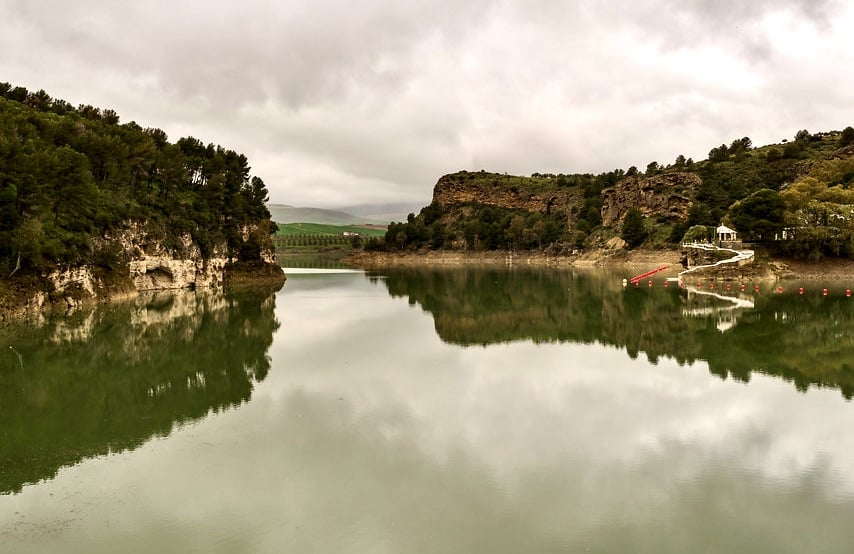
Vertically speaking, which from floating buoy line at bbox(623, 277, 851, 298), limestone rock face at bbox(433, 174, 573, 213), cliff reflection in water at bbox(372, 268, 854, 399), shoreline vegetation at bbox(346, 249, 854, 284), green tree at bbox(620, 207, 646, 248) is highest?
limestone rock face at bbox(433, 174, 573, 213)

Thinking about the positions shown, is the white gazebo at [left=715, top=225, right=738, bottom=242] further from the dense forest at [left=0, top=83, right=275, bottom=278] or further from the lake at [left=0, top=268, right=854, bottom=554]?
the dense forest at [left=0, top=83, right=275, bottom=278]

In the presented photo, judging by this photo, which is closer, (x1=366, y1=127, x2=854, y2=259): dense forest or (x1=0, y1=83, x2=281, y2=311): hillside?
(x1=0, y1=83, x2=281, y2=311): hillside

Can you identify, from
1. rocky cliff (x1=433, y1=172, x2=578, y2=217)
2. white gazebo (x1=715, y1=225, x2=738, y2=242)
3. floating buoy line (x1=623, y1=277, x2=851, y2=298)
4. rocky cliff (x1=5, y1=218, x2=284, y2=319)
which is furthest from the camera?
rocky cliff (x1=433, y1=172, x2=578, y2=217)

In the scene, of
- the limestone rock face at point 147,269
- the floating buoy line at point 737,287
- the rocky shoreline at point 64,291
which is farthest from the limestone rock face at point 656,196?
the rocky shoreline at point 64,291

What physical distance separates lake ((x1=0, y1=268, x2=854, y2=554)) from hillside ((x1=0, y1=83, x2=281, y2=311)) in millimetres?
8540

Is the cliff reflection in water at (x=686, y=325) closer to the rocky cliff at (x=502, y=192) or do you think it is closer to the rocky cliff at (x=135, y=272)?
the rocky cliff at (x=135, y=272)

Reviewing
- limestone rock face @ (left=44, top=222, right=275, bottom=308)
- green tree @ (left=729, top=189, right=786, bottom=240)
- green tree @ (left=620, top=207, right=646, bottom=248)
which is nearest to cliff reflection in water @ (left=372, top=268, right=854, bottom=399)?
green tree @ (left=729, top=189, right=786, bottom=240)

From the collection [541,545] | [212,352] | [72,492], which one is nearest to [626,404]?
[541,545]

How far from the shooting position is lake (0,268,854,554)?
9.54m

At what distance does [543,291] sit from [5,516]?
167 feet

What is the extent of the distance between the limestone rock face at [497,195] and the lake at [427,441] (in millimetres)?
135632

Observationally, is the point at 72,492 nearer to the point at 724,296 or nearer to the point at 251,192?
the point at 724,296

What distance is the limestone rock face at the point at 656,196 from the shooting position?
348 feet

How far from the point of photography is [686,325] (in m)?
33.0
